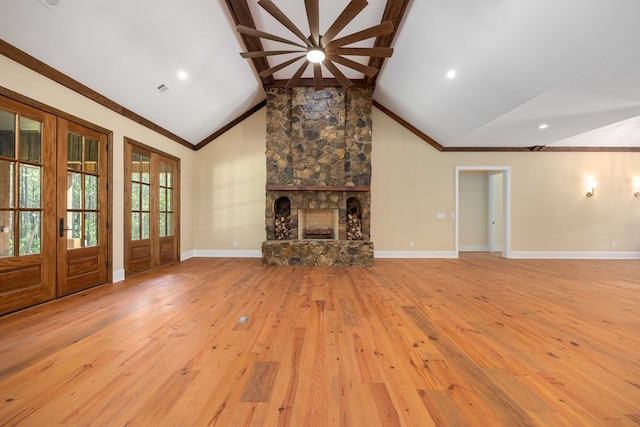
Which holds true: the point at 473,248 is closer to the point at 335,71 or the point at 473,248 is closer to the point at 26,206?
the point at 335,71

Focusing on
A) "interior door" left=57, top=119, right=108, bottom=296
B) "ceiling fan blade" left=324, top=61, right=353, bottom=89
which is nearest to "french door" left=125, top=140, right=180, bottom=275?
"interior door" left=57, top=119, right=108, bottom=296

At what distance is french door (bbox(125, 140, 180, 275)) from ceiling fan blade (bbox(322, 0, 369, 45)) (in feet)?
12.0

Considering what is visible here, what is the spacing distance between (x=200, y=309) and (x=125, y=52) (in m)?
3.35

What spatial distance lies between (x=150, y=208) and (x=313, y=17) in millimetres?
4351

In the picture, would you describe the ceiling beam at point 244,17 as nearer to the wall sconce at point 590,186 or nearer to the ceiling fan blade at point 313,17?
the ceiling fan blade at point 313,17

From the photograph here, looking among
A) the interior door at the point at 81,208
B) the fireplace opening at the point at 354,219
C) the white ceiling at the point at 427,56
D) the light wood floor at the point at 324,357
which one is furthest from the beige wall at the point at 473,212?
the interior door at the point at 81,208

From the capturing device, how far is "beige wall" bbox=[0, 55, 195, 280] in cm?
287

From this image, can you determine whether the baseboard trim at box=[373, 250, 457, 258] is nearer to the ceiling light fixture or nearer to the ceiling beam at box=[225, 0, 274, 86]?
the ceiling light fixture

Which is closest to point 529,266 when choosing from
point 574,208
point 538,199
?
point 538,199

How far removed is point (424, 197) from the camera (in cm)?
658

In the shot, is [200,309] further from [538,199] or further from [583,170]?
[583,170]

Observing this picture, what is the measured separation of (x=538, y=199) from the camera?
257 inches

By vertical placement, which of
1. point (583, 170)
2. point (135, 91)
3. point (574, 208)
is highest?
point (135, 91)

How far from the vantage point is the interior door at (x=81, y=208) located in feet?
10.9
